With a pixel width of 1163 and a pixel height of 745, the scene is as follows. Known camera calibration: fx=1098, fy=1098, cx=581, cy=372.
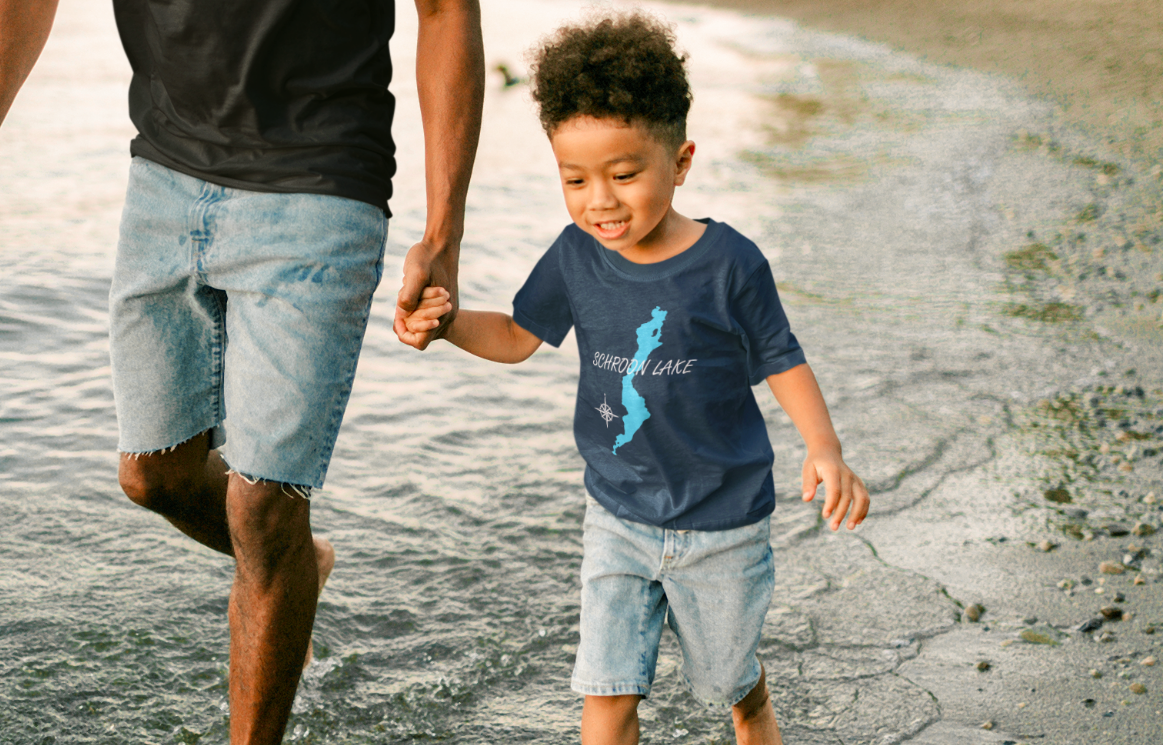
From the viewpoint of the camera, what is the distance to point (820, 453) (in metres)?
2.06

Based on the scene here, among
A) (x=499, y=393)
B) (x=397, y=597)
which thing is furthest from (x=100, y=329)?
(x=397, y=597)

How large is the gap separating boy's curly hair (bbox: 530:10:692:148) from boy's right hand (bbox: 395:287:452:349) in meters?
0.39

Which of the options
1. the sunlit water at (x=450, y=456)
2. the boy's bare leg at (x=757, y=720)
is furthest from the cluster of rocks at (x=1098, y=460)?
the boy's bare leg at (x=757, y=720)

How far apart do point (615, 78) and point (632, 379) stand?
1.88ft

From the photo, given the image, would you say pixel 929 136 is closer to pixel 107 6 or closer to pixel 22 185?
pixel 22 185

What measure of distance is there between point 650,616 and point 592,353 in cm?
55

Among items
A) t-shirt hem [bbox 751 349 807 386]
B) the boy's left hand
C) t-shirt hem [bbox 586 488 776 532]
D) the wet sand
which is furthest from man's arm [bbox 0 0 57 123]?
the wet sand

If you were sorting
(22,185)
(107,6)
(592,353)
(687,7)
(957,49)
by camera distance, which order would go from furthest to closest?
1. (687,7)
2. (107,6)
3. (957,49)
4. (22,185)
5. (592,353)

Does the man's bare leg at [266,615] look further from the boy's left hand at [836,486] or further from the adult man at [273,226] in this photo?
the boy's left hand at [836,486]

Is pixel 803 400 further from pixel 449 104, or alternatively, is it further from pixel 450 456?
pixel 450 456

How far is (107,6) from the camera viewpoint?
20484 mm

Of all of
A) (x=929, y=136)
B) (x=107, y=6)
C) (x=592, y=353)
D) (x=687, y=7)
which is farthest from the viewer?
(x=687, y=7)

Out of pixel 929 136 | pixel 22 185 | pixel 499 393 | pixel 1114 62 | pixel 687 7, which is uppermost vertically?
pixel 687 7

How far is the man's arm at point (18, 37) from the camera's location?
2377 mm
